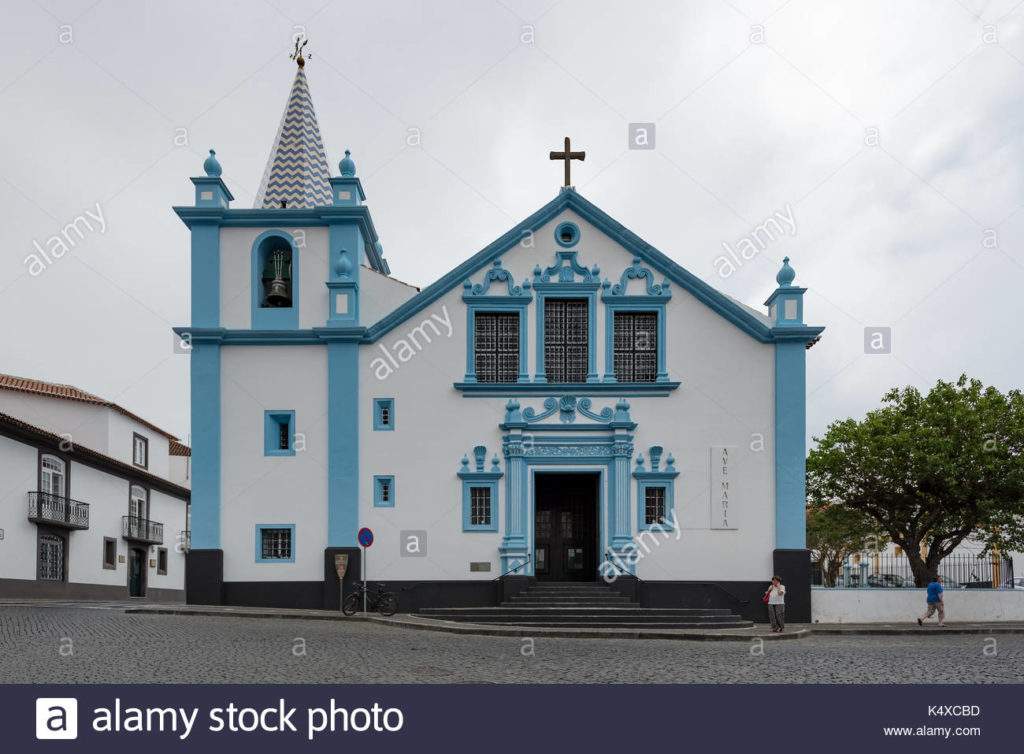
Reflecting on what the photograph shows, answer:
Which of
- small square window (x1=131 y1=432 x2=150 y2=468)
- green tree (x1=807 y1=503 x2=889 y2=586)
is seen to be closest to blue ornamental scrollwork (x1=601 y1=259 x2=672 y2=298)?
green tree (x1=807 y1=503 x2=889 y2=586)

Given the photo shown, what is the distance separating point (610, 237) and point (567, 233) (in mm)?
1047

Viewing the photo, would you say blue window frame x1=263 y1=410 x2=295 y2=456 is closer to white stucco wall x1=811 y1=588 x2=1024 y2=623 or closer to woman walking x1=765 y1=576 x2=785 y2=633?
woman walking x1=765 y1=576 x2=785 y2=633

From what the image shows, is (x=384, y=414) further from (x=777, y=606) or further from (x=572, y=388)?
(x=777, y=606)

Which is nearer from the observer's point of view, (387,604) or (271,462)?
(387,604)

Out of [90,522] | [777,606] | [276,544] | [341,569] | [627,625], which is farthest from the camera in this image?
[90,522]

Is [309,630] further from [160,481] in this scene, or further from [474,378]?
[160,481]

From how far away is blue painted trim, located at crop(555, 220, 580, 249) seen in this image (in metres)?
25.7

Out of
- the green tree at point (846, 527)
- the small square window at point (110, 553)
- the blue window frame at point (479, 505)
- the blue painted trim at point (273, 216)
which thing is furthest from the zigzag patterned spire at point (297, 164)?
the small square window at point (110, 553)

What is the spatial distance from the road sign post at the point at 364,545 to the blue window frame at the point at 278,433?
107 inches

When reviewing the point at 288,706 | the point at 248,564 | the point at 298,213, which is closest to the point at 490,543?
the point at 248,564

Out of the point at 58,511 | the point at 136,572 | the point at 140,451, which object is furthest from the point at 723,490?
the point at 140,451

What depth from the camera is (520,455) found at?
81.6ft

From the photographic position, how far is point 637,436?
985 inches

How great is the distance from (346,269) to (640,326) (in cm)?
721
